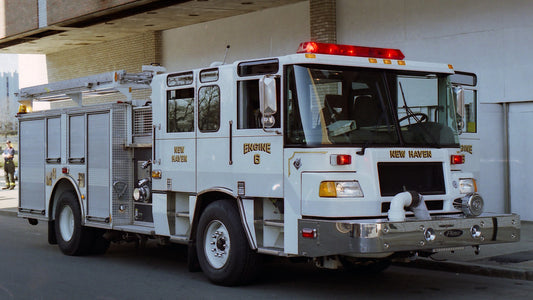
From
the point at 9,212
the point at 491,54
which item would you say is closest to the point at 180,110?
the point at 491,54

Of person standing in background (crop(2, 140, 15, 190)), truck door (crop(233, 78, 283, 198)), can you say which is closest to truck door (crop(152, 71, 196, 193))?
truck door (crop(233, 78, 283, 198))

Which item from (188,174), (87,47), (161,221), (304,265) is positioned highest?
(87,47)

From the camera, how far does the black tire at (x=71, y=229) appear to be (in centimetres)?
1184

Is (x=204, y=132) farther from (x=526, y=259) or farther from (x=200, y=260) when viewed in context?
(x=526, y=259)

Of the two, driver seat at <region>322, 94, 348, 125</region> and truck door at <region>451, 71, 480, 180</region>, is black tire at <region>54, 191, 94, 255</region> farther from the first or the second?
truck door at <region>451, 71, 480, 180</region>

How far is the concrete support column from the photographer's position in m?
17.6

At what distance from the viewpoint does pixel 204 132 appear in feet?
30.6

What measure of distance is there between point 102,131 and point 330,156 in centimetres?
482

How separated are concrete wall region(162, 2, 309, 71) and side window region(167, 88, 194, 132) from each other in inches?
349

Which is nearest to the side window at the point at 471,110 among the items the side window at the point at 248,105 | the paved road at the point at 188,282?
the paved road at the point at 188,282

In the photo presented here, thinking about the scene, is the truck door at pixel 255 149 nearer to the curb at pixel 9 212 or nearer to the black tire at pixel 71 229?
the black tire at pixel 71 229

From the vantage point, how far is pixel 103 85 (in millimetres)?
11672

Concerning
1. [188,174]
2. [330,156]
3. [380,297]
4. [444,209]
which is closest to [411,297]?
[380,297]

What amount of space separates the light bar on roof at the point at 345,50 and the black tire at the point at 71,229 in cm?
541
